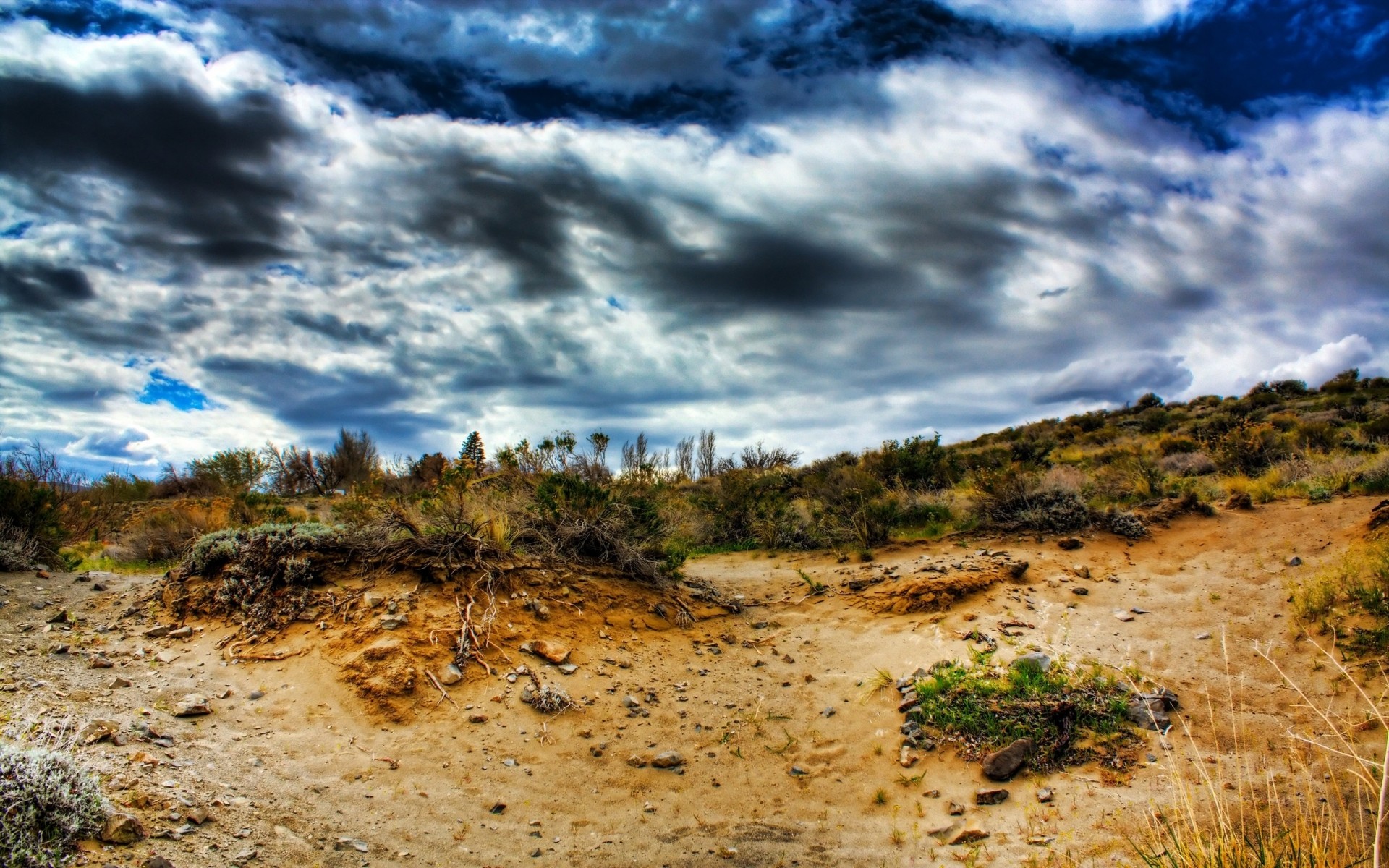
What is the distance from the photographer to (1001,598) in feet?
25.3

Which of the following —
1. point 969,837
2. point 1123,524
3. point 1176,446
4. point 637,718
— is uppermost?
point 1176,446

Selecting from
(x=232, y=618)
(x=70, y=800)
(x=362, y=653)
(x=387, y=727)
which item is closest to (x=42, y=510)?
(x=232, y=618)

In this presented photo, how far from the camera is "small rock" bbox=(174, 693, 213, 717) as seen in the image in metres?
5.05

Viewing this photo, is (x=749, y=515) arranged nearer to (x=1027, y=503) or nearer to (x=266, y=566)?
(x=1027, y=503)

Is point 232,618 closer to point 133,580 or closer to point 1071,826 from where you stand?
point 133,580

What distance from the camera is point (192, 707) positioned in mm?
5102

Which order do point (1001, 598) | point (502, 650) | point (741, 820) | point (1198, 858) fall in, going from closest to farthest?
point (1198, 858), point (741, 820), point (502, 650), point (1001, 598)

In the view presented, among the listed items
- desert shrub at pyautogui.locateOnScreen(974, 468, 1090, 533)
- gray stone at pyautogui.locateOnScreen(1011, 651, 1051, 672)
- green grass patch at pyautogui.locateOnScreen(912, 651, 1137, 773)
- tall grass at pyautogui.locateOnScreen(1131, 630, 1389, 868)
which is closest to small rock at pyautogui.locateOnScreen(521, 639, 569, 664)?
green grass patch at pyautogui.locateOnScreen(912, 651, 1137, 773)

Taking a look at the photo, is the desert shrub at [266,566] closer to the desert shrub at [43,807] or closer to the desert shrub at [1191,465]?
the desert shrub at [43,807]

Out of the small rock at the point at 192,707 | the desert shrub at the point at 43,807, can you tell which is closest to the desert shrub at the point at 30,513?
the small rock at the point at 192,707

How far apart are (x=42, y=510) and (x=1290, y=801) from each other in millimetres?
13668

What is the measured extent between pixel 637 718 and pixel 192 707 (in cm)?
360

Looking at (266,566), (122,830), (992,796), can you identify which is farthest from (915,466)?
(122,830)

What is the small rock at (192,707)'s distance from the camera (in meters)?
5.05
